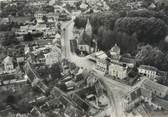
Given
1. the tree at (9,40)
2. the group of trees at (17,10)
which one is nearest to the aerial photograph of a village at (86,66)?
the tree at (9,40)

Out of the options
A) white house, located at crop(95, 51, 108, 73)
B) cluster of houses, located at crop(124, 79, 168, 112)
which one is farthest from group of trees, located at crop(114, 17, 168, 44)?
cluster of houses, located at crop(124, 79, 168, 112)

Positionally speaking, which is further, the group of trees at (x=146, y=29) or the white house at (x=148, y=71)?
the group of trees at (x=146, y=29)

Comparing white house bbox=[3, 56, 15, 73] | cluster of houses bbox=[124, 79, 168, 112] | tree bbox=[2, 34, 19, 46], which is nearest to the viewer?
cluster of houses bbox=[124, 79, 168, 112]

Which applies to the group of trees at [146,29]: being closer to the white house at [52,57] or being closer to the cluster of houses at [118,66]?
the cluster of houses at [118,66]

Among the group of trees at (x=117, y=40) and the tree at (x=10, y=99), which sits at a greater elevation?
the group of trees at (x=117, y=40)

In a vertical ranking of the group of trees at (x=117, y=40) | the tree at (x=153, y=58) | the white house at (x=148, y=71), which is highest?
the group of trees at (x=117, y=40)

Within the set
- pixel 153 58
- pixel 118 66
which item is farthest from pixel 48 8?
pixel 153 58

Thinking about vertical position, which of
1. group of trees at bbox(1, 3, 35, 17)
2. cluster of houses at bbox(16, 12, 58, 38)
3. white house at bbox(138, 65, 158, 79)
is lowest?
white house at bbox(138, 65, 158, 79)

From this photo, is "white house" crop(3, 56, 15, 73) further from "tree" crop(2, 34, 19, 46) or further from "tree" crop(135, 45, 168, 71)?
"tree" crop(135, 45, 168, 71)

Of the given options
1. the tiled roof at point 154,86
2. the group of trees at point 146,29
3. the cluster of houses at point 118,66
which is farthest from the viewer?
the group of trees at point 146,29

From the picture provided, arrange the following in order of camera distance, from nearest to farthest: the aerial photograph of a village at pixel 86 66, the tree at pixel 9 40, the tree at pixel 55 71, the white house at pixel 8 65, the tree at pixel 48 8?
1. the aerial photograph of a village at pixel 86 66
2. the tree at pixel 55 71
3. the white house at pixel 8 65
4. the tree at pixel 9 40
5. the tree at pixel 48 8

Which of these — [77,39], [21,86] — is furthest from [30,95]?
[77,39]
